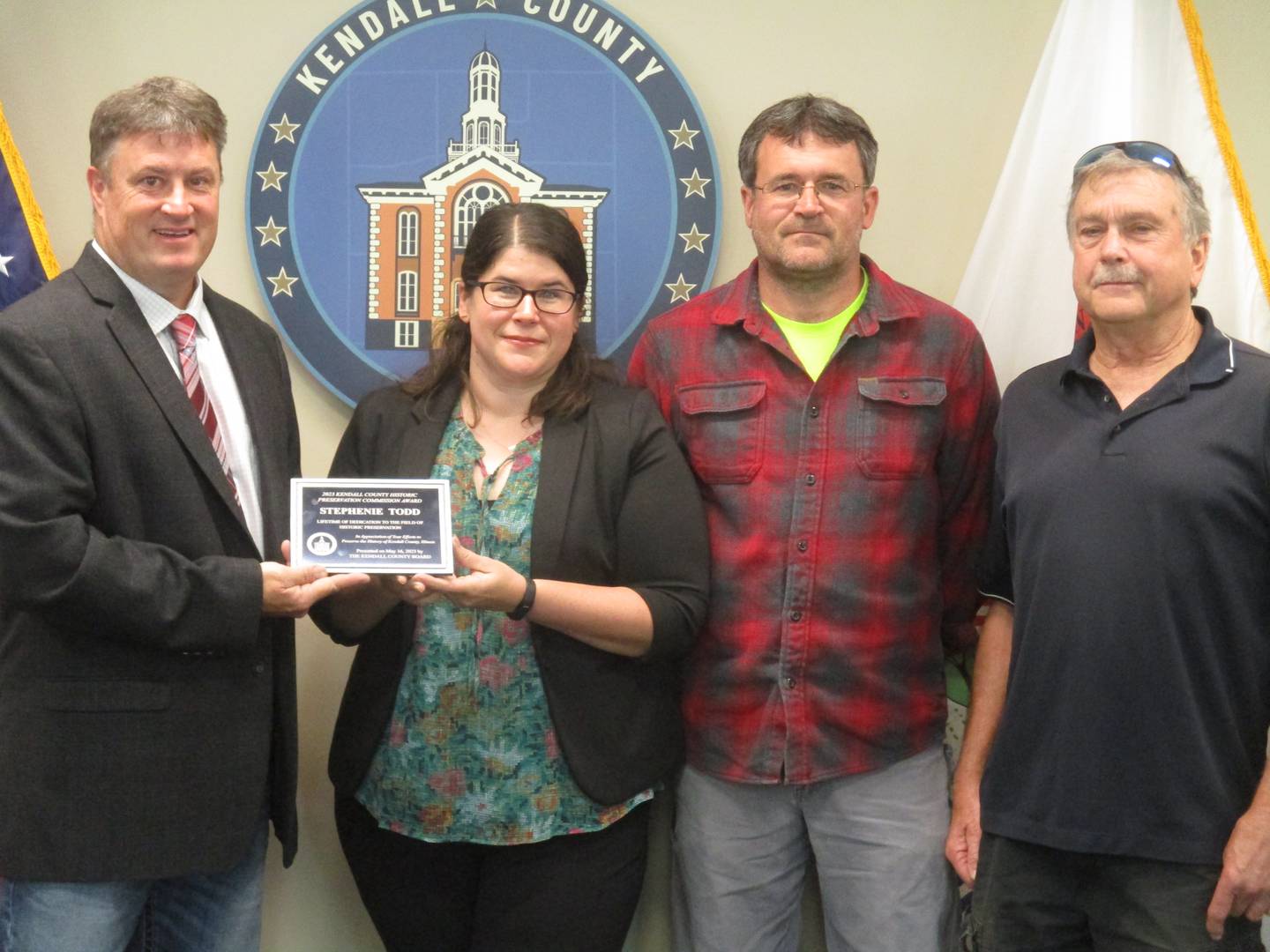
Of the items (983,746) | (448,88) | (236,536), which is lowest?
(983,746)

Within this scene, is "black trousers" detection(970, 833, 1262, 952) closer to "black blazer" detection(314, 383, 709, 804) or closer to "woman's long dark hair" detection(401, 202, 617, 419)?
"black blazer" detection(314, 383, 709, 804)

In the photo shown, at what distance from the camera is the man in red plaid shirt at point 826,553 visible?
2.23m

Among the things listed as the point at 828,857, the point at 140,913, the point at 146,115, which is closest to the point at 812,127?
the point at 146,115

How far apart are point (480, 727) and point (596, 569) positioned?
338 mm

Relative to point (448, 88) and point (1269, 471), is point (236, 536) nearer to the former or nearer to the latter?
point (448, 88)

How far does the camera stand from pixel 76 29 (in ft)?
9.03

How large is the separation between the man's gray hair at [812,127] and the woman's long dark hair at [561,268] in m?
0.39

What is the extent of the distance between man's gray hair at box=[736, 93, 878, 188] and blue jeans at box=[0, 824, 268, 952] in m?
1.51

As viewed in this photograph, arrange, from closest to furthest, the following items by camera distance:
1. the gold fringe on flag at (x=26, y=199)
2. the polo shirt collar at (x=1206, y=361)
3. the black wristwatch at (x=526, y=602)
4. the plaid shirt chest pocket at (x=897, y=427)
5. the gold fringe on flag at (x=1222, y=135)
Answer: the polo shirt collar at (x=1206, y=361)
the black wristwatch at (x=526, y=602)
the plaid shirt chest pocket at (x=897, y=427)
the gold fringe on flag at (x=1222, y=135)
the gold fringe on flag at (x=26, y=199)

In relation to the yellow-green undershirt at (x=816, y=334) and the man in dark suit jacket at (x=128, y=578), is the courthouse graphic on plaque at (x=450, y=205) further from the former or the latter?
the man in dark suit jacket at (x=128, y=578)

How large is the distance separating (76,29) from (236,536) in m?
1.45

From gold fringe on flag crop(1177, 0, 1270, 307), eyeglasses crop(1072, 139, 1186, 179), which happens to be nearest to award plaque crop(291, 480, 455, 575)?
eyeglasses crop(1072, 139, 1186, 179)

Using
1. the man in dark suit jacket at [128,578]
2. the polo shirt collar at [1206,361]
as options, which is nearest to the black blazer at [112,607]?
the man in dark suit jacket at [128,578]

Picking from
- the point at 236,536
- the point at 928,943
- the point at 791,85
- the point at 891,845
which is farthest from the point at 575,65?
the point at 928,943
